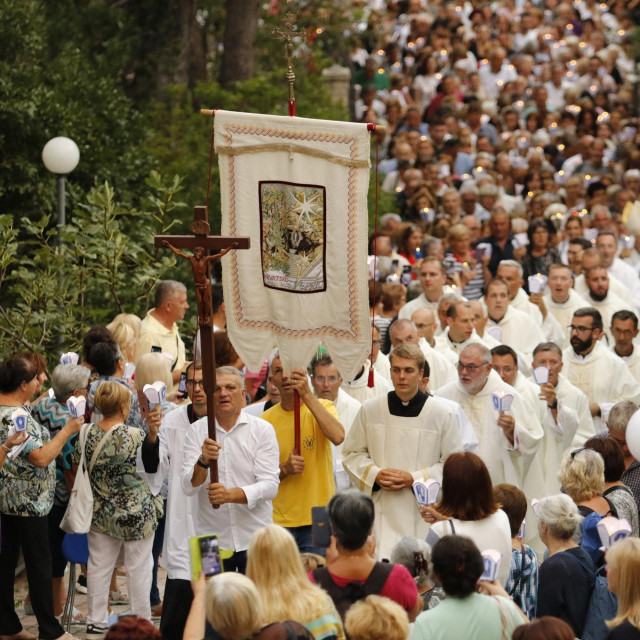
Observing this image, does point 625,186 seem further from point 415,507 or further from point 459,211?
point 415,507

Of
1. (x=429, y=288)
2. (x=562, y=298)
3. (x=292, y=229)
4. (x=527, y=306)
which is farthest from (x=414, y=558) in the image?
(x=562, y=298)

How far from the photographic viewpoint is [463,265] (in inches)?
601

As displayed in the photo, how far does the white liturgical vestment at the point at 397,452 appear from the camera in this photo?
880 cm

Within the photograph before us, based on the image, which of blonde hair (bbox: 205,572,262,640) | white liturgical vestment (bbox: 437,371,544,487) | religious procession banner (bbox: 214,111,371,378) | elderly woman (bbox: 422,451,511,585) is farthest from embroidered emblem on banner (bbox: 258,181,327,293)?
blonde hair (bbox: 205,572,262,640)

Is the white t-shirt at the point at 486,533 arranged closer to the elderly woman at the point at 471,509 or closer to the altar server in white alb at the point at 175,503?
the elderly woman at the point at 471,509

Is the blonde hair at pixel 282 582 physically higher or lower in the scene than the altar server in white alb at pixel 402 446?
lower

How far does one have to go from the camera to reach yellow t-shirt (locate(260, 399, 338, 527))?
8672mm

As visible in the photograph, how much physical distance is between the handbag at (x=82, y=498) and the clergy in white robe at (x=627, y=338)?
6.03 meters

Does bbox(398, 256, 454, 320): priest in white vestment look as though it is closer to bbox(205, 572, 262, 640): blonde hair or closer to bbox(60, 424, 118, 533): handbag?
bbox(60, 424, 118, 533): handbag

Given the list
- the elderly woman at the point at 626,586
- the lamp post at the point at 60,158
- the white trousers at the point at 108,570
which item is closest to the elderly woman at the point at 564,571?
the elderly woman at the point at 626,586

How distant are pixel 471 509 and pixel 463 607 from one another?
3.61 ft

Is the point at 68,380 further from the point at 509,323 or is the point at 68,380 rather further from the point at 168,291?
the point at 509,323

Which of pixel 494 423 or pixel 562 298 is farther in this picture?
pixel 562 298

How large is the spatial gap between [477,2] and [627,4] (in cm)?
351
